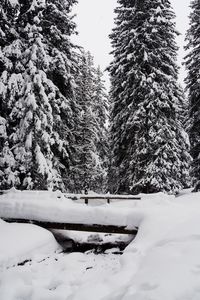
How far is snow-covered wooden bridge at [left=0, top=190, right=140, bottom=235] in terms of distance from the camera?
871 centimetres

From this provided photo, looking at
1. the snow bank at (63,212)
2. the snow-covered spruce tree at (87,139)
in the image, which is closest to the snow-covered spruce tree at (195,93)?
the snow-covered spruce tree at (87,139)

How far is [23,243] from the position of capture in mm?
7594

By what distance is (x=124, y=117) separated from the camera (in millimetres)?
20656

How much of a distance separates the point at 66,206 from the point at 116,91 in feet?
46.9

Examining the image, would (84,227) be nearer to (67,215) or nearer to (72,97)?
(67,215)

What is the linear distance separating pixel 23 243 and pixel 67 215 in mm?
1821

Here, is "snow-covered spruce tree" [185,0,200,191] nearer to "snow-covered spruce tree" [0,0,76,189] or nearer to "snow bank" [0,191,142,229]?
"snow-covered spruce tree" [0,0,76,189]

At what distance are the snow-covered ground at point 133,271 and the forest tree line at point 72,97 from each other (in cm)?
730

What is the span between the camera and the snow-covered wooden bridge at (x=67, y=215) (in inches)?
343

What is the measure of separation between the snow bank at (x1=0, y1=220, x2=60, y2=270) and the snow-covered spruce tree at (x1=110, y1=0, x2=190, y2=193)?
10387 mm

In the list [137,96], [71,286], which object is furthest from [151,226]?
[137,96]

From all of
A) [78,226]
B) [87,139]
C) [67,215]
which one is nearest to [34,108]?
[67,215]

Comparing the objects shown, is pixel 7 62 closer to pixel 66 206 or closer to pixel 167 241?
pixel 66 206

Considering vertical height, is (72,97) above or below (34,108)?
above
